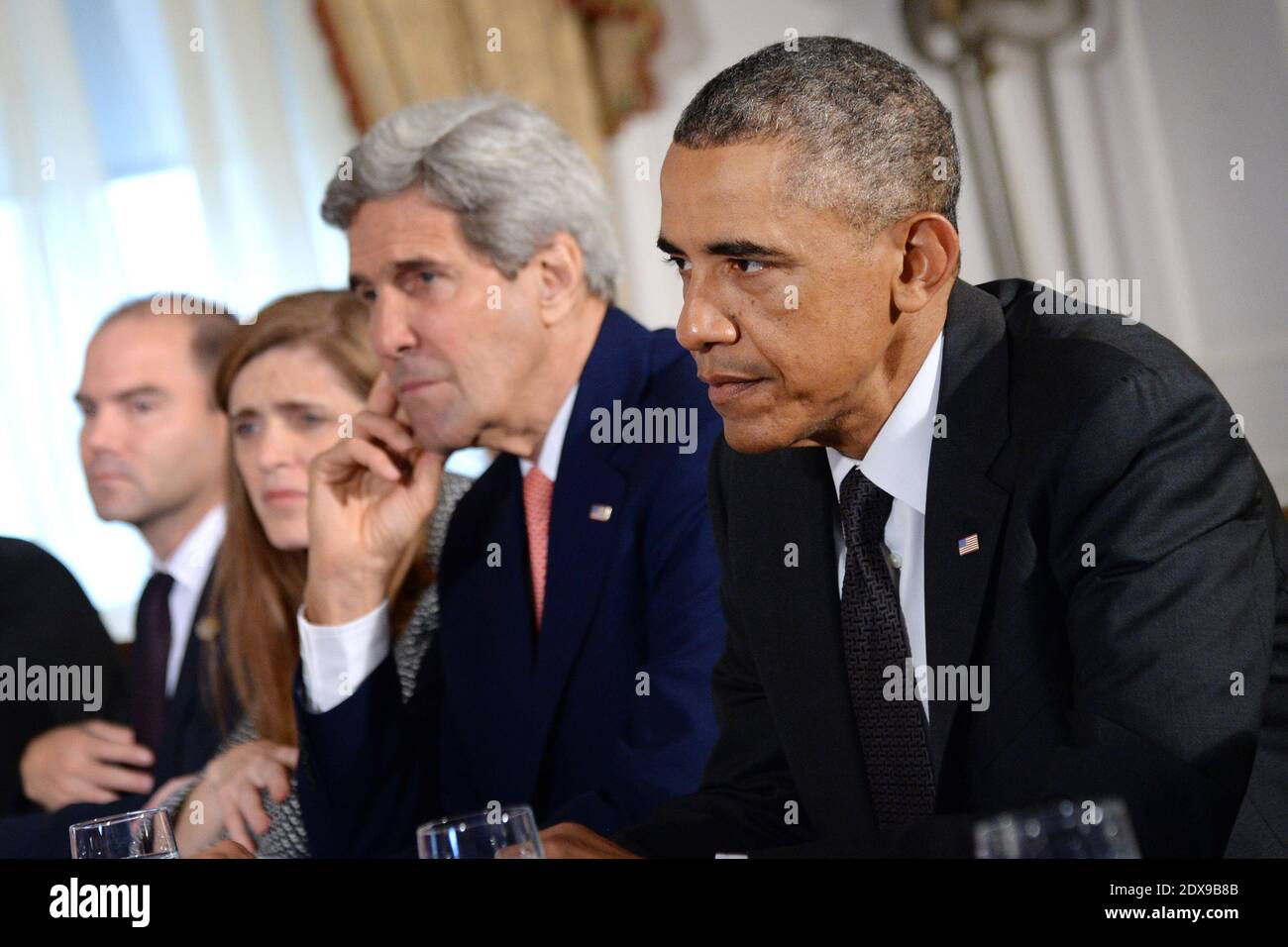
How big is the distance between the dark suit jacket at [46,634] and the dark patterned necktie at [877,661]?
7.95ft

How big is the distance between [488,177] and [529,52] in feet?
5.32

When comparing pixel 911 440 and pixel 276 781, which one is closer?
pixel 911 440

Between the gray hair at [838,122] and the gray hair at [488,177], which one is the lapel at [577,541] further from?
the gray hair at [838,122]

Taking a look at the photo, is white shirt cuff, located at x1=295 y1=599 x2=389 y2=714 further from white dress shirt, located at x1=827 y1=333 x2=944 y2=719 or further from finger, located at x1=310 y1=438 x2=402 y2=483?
white dress shirt, located at x1=827 y1=333 x2=944 y2=719

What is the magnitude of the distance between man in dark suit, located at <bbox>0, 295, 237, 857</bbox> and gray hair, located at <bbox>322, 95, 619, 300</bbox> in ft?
2.86

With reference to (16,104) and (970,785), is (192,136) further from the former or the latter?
(970,785)

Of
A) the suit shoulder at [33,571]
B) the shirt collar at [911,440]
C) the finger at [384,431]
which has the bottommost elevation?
the suit shoulder at [33,571]

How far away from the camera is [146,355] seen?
12.2 feet

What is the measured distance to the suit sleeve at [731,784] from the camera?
1841 millimetres

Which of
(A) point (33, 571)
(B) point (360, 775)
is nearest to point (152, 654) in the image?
(A) point (33, 571)

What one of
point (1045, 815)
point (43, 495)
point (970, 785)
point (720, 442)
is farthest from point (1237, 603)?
point (43, 495)

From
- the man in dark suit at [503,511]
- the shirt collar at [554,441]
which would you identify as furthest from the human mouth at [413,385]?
the shirt collar at [554,441]
